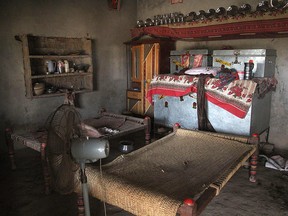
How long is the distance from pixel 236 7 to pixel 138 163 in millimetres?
3528

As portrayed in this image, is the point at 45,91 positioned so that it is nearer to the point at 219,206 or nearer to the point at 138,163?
the point at 138,163

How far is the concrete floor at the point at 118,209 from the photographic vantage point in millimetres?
2639

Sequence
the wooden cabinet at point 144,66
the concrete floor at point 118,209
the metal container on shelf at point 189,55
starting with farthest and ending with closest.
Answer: the wooden cabinet at point 144,66 < the metal container on shelf at point 189,55 < the concrete floor at point 118,209

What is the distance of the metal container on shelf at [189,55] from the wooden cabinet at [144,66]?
1.04ft

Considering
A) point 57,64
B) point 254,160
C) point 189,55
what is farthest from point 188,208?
point 57,64

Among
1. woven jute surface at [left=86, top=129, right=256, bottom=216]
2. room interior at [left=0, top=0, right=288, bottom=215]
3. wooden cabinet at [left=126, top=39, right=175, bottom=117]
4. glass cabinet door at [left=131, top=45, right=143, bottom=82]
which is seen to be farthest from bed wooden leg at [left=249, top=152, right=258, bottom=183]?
glass cabinet door at [left=131, top=45, right=143, bottom=82]

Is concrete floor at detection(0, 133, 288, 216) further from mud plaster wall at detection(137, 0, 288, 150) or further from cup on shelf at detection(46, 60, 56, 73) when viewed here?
cup on shelf at detection(46, 60, 56, 73)

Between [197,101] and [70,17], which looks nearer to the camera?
[197,101]

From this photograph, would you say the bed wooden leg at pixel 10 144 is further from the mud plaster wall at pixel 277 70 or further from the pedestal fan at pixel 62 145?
the mud plaster wall at pixel 277 70

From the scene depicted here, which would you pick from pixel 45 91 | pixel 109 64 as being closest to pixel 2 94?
pixel 45 91

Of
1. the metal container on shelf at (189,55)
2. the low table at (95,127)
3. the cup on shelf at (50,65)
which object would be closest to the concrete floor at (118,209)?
the low table at (95,127)

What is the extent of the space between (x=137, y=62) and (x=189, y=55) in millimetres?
1314

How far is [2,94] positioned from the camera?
410cm

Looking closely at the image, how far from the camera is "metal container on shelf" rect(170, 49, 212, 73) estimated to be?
4504 millimetres
